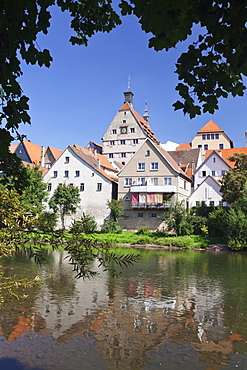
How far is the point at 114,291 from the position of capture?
14.5 m

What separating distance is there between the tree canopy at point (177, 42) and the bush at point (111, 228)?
141 ft

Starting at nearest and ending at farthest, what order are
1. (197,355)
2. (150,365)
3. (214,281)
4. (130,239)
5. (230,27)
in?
(230,27) → (150,365) → (197,355) → (214,281) → (130,239)

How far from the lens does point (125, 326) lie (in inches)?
390

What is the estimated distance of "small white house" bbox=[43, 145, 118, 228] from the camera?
162ft

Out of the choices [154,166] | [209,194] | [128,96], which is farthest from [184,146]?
[154,166]

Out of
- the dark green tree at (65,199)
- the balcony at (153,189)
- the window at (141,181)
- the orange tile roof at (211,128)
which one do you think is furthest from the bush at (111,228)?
the orange tile roof at (211,128)

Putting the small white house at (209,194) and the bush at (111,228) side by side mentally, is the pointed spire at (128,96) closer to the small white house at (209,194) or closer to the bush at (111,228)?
the small white house at (209,194)

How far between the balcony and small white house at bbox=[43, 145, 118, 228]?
3.69 metres

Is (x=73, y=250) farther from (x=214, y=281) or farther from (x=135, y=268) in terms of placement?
(x=135, y=268)

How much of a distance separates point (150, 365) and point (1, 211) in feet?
20.5

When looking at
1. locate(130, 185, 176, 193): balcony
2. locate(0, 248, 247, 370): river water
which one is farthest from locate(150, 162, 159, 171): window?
locate(0, 248, 247, 370): river water

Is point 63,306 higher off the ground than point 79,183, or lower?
lower

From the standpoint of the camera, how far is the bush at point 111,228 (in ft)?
149

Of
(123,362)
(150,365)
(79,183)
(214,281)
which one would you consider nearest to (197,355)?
(150,365)
